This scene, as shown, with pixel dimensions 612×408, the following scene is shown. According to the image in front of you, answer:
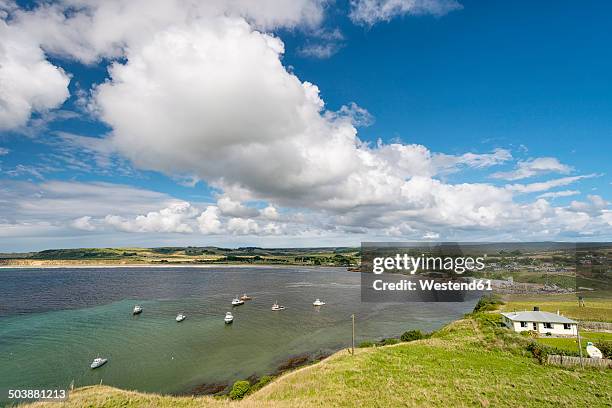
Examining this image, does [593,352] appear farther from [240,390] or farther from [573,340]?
[240,390]

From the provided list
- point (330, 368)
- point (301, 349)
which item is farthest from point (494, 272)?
point (330, 368)

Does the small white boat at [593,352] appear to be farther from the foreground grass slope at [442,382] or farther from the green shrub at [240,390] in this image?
the green shrub at [240,390]

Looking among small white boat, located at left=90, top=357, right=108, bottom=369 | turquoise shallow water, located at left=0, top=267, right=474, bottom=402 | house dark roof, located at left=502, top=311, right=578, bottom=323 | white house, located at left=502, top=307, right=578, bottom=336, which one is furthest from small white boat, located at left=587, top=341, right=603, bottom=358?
small white boat, located at left=90, top=357, right=108, bottom=369

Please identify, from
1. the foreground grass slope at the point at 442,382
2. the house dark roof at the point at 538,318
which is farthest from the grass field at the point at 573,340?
the foreground grass slope at the point at 442,382

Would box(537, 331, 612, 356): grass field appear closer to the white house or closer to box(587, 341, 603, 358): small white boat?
the white house

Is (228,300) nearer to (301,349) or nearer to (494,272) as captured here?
(301,349)

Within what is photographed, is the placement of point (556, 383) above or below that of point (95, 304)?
above
